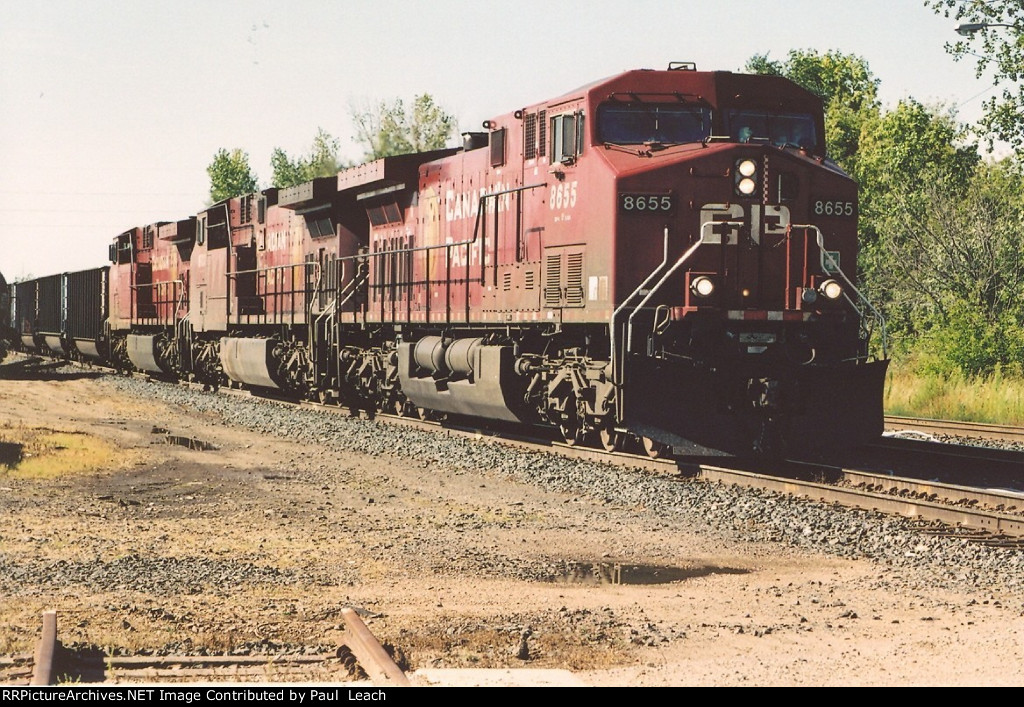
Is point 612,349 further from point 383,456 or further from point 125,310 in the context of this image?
point 125,310

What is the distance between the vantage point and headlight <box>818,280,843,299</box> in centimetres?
1282

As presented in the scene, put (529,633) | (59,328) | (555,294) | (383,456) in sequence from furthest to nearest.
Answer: (59,328)
(383,456)
(555,294)
(529,633)

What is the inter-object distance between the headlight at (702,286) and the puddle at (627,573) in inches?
176

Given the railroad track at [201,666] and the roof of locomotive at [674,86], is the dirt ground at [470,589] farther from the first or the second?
the roof of locomotive at [674,86]

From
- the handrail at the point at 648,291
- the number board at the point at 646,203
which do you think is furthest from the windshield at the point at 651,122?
the handrail at the point at 648,291

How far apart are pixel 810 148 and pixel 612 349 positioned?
3361mm

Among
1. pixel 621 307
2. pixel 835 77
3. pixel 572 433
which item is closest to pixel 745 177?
pixel 621 307

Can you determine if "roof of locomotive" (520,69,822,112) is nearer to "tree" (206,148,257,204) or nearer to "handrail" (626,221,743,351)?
"handrail" (626,221,743,351)

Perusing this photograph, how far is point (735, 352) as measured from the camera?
12.8 m

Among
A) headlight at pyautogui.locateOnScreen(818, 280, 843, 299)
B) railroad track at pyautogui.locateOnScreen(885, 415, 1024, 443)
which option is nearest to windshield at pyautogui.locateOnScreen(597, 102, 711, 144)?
headlight at pyautogui.locateOnScreen(818, 280, 843, 299)

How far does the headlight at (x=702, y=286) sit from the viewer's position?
1258cm

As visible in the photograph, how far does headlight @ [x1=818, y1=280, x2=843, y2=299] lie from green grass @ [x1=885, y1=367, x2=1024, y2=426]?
8.91 m

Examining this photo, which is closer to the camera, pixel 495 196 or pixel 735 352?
pixel 735 352
